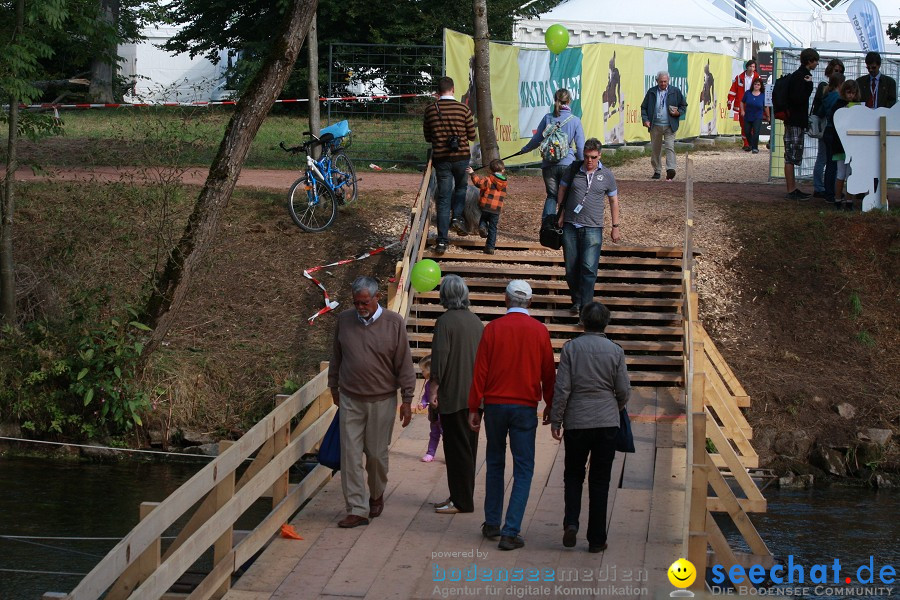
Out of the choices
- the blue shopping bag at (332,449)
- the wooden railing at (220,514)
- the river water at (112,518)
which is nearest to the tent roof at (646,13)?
the river water at (112,518)

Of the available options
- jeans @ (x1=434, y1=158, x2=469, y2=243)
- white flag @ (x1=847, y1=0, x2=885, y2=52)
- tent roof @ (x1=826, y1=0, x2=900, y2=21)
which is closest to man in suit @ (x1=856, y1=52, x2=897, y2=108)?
jeans @ (x1=434, y1=158, x2=469, y2=243)

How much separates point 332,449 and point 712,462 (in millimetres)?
2616

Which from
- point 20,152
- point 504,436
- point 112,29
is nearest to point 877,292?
point 504,436

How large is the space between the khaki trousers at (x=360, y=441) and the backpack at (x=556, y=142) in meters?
6.02

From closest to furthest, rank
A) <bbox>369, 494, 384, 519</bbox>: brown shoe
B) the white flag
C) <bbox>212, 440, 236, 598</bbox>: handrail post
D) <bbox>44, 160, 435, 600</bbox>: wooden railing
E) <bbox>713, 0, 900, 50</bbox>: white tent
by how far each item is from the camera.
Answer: <bbox>44, 160, 435, 600</bbox>: wooden railing, <bbox>212, 440, 236, 598</bbox>: handrail post, <bbox>369, 494, 384, 519</bbox>: brown shoe, the white flag, <bbox>713, 0, 900, 50</bbox>: white tent

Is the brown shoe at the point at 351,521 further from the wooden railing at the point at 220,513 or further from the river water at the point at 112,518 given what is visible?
the river water at the point at 112,518

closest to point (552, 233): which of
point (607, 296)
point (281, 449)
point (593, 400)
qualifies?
point (607, 296)

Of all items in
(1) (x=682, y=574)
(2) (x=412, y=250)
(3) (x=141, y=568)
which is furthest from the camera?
(2) (x=412, y=250)

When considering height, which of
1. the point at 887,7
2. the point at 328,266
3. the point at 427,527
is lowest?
the point at 427,527

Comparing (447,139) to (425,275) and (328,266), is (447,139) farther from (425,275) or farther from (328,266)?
(328,266)

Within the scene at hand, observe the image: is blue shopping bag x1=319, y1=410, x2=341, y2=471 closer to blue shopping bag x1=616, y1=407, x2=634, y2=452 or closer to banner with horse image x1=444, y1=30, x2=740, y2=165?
blue shopping bag x1=616, y1=407, x2=634, y2=452

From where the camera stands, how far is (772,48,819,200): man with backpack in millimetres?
16797

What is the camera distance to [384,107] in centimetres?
2353

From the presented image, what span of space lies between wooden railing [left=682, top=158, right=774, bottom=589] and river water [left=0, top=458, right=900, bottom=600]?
2.47ft
